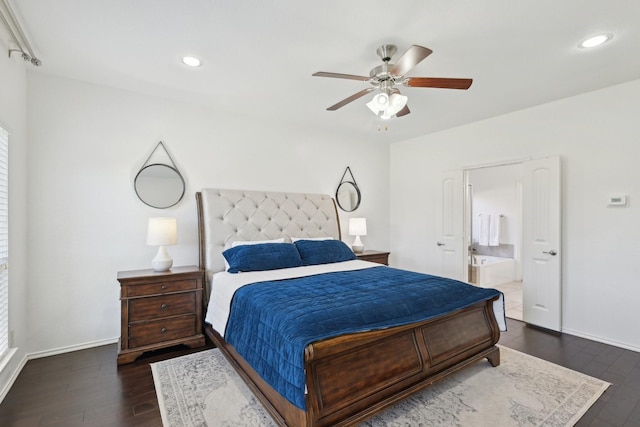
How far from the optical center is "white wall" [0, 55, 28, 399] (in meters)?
2.36

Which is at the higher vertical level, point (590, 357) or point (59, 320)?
point (59, 320)

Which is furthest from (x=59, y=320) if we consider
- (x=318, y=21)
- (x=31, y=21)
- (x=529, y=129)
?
(x=529, y=129)

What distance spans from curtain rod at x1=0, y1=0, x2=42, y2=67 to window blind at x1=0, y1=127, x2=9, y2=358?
0.67 meters

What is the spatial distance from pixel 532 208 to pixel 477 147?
113 cm

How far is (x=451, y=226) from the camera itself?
466cm

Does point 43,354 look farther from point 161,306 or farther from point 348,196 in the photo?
point 348,196

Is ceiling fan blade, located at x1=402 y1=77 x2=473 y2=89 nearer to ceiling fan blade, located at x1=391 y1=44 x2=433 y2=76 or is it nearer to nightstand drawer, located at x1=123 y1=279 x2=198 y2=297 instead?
ceiling fan blade, located at x1=391 y1=44 x2=433 y2=76

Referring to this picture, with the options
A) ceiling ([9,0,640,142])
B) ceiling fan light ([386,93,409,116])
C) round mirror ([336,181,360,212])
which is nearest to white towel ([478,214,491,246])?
round mirror ([336,181,360,212])

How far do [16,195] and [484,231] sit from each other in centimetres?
767

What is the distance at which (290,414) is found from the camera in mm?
1735

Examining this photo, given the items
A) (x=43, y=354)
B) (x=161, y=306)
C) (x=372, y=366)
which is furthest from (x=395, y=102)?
(x=43, y=354)

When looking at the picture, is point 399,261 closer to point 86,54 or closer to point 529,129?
point 529,129

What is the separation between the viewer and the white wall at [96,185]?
114 inches

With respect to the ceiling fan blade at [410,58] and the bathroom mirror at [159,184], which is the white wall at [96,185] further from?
the ceiling fan blade at [410,58]
